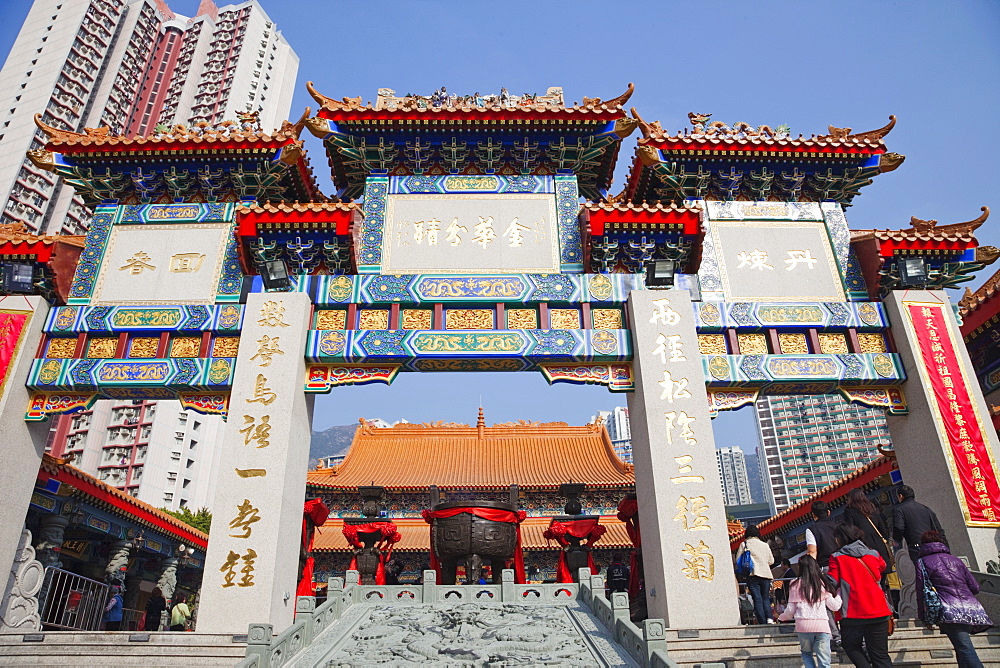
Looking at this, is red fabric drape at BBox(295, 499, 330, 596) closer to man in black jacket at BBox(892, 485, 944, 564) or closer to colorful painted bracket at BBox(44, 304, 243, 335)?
colorful painted bracket at BBox(44, 304, 243, 335)

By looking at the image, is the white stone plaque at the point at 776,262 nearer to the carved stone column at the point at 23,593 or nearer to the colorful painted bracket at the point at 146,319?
the colorful painted bracket at the point at 146,319

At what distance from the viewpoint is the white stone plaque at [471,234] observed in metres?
10.3

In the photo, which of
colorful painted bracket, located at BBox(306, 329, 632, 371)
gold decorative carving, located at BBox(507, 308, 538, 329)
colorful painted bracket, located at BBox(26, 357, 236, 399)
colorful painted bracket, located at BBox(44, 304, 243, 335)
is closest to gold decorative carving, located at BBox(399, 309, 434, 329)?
colorful painted bracket, located at BBox(306, 329, 632, 371)

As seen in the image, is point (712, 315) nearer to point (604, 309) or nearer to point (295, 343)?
point (604, 309)

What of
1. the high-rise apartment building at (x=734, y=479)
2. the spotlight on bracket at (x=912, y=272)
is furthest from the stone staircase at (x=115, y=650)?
the high-rise apartment building at (x=734, y=479)

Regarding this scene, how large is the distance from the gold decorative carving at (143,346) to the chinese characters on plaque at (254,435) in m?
1.65

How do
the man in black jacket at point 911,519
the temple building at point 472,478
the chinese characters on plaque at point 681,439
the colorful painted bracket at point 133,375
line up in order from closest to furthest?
the man in black jacket at point 911,519, the chinese characters on plaque at point 681,439, the colorful painted bracket at point 133,375, the temple building at point 472,478

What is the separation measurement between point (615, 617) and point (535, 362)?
401cm

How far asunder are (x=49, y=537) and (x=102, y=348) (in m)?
5.25

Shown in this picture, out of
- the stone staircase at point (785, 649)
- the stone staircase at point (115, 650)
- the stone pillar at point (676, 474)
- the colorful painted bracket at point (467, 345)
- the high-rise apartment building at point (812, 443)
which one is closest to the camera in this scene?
the stone staircase at point (785, 649)

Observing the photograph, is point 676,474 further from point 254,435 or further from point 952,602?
point 254,435

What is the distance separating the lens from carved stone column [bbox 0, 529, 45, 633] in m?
9.55

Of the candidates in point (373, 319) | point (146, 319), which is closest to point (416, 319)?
point (373, 319)

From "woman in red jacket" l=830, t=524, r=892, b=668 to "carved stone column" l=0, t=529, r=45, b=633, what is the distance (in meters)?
10.5
